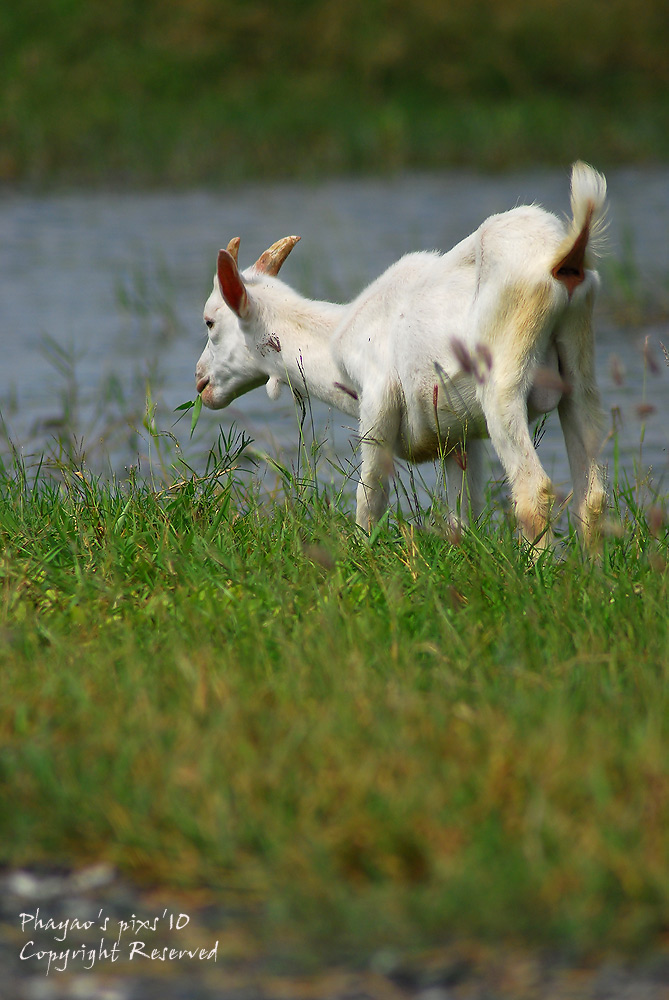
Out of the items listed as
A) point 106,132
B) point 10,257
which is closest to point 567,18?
point 106,132

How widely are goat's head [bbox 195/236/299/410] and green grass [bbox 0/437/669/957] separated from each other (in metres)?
1.32

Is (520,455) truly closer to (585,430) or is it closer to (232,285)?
(585,430)

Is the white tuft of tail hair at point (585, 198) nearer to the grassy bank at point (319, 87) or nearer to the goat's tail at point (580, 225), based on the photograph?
the goat's tail at point (580, 225)

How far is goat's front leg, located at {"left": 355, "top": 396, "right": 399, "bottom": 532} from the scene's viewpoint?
466 cm

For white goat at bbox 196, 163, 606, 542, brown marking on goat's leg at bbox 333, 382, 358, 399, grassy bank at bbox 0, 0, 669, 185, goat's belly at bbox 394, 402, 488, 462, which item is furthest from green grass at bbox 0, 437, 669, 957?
grassy bank at bbox 0, 0, 669, 185

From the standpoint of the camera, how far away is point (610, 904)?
2.43 meters

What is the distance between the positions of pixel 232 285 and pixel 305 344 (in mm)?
379

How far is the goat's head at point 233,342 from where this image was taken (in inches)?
207

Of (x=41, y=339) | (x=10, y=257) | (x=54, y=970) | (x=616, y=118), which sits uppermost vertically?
(x=616, y=118)

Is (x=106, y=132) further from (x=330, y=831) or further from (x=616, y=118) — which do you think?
(x=330, y=831)

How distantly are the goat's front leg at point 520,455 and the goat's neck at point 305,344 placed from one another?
970 millimetres

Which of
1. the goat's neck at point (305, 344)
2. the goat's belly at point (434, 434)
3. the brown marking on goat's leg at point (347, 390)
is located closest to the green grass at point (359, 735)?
the goat's belly at point (434, 434)

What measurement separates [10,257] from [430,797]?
51.6 feet

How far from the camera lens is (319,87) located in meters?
37.1
